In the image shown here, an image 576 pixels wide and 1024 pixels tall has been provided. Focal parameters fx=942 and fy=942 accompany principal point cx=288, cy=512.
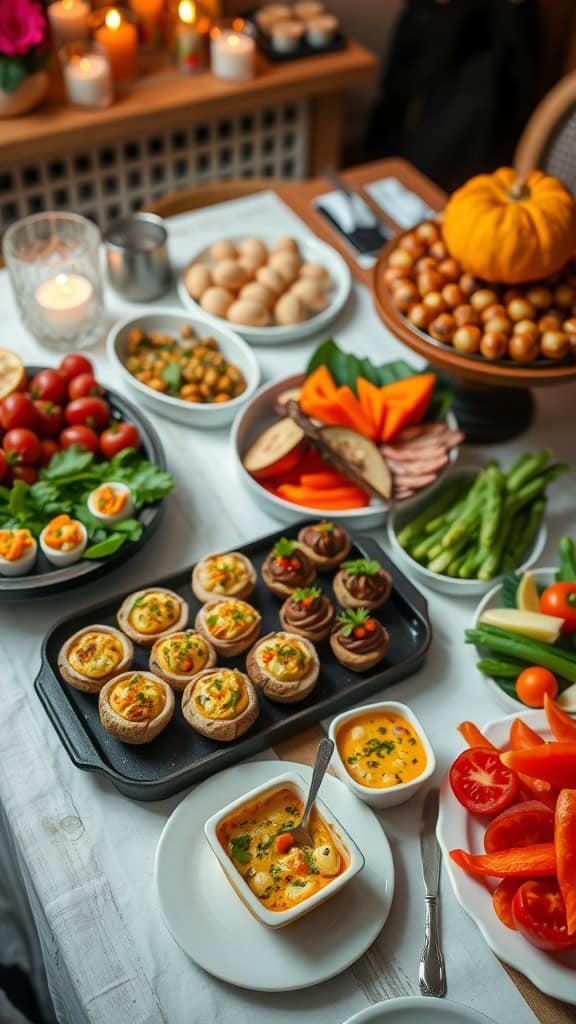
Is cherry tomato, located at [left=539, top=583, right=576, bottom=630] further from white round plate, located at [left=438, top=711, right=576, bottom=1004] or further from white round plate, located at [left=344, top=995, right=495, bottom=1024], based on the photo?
white round plate, located at [left=344, top=995, right=495, bottom=1024]

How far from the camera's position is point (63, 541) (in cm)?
148

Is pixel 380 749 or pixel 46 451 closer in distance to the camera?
pixel 380 749

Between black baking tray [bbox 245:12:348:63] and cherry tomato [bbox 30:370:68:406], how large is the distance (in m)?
1.79

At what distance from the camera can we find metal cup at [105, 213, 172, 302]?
2021mm

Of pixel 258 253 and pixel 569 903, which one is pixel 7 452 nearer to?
pixel 258 253

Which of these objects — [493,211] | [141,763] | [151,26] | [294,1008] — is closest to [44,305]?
[493,211]

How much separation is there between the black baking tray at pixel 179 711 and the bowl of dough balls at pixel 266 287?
2.26ft

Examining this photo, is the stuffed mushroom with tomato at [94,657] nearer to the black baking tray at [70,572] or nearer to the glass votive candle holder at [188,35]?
the black baking tray at [70,572]

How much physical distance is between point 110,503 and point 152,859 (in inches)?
22.9

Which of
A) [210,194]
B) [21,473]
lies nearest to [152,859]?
[21,473]

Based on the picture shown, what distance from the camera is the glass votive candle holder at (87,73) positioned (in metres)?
2.70

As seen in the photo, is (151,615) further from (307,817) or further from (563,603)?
(563,603)

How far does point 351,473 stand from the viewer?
164cm

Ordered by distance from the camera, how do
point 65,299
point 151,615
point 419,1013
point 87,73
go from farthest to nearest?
point 87,73 → point 65,299 → point 151,615 → point 419,1013
